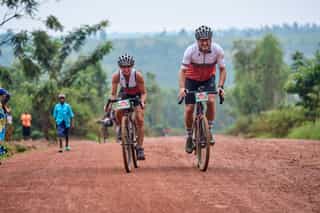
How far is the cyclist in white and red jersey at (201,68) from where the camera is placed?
12.0 meters

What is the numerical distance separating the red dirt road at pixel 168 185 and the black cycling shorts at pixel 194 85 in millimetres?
1140

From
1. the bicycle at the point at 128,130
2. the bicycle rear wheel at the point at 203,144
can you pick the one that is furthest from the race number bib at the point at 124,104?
the bicycle rear wheel at the point at 203,144

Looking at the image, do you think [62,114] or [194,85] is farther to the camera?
[62,114]

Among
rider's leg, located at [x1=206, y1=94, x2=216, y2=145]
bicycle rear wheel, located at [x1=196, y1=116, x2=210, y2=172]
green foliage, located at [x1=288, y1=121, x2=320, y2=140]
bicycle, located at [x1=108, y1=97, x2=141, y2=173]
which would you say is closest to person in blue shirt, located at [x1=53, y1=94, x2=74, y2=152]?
bicycle, located at [x1=108, y1=97, x2=141, y2=173]

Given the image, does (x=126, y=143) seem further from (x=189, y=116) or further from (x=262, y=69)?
(x=262, y=69)

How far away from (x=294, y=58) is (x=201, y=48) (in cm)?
2439

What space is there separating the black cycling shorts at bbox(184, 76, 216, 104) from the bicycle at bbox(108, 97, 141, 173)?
33.8 inches

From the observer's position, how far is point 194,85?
12.4 meters

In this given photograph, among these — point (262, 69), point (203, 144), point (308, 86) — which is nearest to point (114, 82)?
point (203, 144)

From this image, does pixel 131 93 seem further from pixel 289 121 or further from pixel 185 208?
pixel 289 121

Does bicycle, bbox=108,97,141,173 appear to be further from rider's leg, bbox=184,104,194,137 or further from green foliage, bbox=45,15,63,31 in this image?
green foliage, bbox=45,15,63,31

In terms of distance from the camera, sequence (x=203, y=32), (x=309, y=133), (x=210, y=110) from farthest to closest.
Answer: (x=309, y=133)
(x=210, y=110)
(x=203, y=32)

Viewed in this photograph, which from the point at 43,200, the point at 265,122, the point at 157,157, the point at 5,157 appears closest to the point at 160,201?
the point at 43,200

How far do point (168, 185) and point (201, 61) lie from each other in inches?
117
